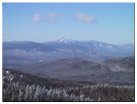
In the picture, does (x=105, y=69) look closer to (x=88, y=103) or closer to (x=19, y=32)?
(x=88, y=103)

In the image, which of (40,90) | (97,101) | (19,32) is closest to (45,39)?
(19,32)

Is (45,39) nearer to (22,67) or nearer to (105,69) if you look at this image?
(22,67)

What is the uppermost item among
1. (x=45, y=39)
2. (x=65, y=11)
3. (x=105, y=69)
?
(x=65, y=11)

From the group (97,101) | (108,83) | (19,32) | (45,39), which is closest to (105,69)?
(108,83)

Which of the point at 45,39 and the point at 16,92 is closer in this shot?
the point at 16,92

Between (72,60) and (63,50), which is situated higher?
(63,50)

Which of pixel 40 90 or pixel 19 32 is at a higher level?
pixel 19 32
